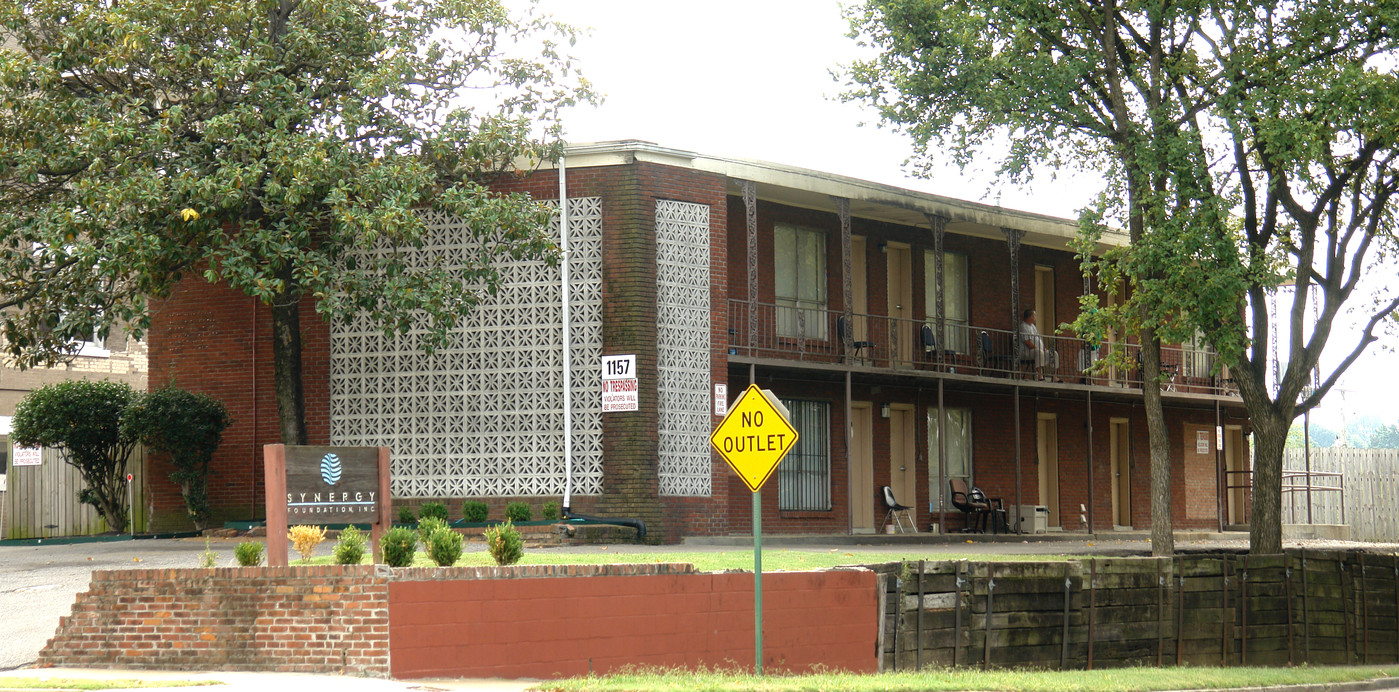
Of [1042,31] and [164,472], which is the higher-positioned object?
[1042,31]

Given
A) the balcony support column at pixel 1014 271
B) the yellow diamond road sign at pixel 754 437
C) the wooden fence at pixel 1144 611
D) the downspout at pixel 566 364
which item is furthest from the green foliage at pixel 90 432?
the balcony support column at pixel 1014 271

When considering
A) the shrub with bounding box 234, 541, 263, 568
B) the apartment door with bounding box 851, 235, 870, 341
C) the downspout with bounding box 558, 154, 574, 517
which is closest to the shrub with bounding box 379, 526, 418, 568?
the shrub with bounding box 234, 541, 263, 568

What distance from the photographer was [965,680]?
1279cm

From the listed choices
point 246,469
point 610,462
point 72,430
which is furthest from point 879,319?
point 72,430

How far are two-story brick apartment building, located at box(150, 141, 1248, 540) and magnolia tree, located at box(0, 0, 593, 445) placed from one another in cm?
134

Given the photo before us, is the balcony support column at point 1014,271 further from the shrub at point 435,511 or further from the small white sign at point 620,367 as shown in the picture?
the shrub at point 435,511

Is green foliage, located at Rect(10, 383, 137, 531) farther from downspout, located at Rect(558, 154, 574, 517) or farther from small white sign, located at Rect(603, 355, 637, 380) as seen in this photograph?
small white sign, located at Rect(603, 355, 637, 380)

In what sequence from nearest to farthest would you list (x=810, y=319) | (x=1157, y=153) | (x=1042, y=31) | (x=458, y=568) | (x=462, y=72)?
1. (x=458, y=568)
2. (x=1157, y=153)
3. (x=1042, y=31)
4. (x=462, y=72)
5. (x=810, y=319)

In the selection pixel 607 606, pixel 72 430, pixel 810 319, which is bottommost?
pixel 607 606

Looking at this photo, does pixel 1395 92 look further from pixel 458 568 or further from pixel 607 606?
pixel 458 568

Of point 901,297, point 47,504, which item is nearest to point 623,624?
point 901,297

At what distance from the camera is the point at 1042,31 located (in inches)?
762

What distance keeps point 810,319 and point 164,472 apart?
1152cm

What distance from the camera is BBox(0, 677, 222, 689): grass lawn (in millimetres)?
10172
